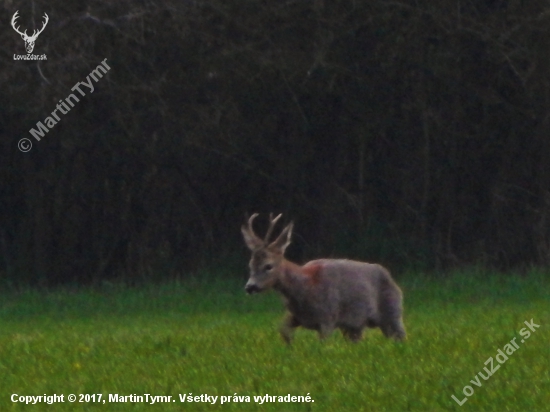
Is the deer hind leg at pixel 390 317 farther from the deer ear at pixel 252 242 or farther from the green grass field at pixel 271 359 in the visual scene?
the deer ear at pixel 252 242

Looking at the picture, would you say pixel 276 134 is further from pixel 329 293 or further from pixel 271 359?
pixel 271 359

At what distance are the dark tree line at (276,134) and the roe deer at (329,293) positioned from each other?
6562mm

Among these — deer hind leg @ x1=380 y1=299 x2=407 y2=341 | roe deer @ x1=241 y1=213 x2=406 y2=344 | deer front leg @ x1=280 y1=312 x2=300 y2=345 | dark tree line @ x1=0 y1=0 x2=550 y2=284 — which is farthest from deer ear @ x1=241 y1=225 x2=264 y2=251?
dark tree line @ x1=0 y1=0 x2=550 y2=284

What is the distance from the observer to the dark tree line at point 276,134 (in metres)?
17.5

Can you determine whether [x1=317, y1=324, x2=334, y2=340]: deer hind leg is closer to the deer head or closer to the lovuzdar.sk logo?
the deer head

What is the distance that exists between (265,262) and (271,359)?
1.78 metres

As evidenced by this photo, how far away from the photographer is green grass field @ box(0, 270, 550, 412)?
26.5ft

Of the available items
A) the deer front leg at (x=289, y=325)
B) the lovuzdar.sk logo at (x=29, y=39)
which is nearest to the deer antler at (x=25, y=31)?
the lovuzdar.sk logo at (x=29, y=39)

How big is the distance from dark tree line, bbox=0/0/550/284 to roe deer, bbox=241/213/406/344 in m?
6.56

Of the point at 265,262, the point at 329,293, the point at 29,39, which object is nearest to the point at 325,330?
the point at 329,293

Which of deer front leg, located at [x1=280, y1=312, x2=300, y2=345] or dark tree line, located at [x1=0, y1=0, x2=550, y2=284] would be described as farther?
Answer: dark tree line, located at [x1=0, y1=0, x2=550, y2=284]

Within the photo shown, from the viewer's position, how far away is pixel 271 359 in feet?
32.0

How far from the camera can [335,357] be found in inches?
381

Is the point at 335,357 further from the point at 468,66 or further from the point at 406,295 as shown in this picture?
the point at 468,66
